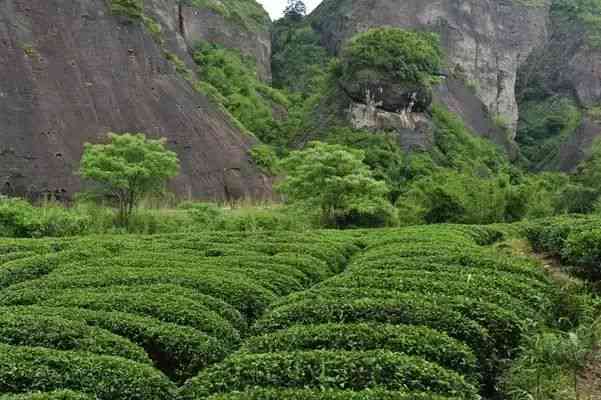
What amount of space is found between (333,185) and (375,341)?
25422 millimetres

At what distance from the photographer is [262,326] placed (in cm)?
1104

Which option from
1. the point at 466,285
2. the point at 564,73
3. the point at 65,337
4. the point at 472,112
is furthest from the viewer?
the point at 564,73

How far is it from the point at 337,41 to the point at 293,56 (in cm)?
650

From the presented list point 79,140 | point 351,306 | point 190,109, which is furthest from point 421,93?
point 351,306

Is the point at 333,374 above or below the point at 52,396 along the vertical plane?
Result: above

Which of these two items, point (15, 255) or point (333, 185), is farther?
point (333, 185)

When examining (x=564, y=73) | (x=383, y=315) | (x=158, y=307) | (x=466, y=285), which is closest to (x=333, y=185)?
(x=466, y=285)

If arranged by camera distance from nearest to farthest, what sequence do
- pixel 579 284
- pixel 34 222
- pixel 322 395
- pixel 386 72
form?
pixel 322 395 < pixel 579 284 < pixel 34 222 < pixel 386 72

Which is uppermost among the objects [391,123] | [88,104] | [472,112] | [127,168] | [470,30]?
[470,30]

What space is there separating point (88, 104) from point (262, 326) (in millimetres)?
34644

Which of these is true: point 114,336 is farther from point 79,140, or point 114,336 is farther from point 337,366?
point 79,140

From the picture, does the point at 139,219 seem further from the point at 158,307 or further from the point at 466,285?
the point at 466,285

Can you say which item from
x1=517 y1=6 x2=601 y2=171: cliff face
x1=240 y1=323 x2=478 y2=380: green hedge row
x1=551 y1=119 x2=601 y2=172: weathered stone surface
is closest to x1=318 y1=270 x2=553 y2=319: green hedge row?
x1=240 y1=323 x2=478 y2=380: green hedge row

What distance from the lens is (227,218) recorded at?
106 feet
